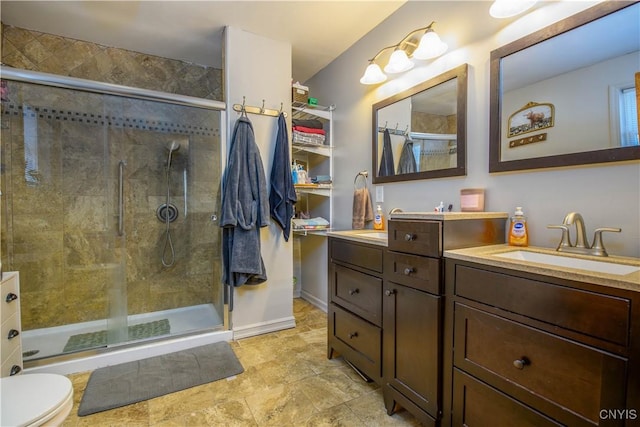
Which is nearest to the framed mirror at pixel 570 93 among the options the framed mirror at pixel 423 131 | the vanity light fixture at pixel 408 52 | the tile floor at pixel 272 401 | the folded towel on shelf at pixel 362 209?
the framed mirror at pixel 423 131

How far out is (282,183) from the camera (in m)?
2.39

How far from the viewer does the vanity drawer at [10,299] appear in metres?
1.50

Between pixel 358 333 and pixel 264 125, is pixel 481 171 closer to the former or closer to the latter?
pixel 358 333

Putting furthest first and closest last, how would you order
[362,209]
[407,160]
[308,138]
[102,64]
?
[308,138] < [102,64] < [362,209] < [407,160]

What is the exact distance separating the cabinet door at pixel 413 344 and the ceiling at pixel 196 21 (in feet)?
6.41

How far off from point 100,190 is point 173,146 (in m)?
0.70

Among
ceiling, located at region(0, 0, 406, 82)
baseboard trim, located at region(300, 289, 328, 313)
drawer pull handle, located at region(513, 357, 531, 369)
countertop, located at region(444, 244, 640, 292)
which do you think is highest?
ceiling, located at region(0, 0, 406, 82)

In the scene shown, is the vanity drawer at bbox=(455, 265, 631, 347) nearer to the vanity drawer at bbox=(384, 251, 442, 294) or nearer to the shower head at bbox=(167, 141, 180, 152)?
the vanity drawer at bbox=(384, 251, 442, 294)

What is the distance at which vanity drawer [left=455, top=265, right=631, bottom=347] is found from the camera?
30.9 inches

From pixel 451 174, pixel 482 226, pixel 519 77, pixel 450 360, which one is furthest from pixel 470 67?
pixel 450 360

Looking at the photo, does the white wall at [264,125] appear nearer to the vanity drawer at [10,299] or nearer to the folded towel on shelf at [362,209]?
the folded towel on shelf at [362,209]

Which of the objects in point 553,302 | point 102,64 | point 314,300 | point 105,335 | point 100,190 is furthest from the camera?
point 314,300

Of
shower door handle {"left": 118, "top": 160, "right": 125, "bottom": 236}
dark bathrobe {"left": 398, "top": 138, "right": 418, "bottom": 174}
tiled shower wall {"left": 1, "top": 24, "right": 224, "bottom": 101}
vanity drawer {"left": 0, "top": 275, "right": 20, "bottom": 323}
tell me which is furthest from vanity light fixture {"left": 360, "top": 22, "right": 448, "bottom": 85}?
vanity drawer {"left": 0, "top": 275, "right": 20, "bottom": 323}

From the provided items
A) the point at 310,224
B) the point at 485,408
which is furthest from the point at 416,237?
the point at 310,224
